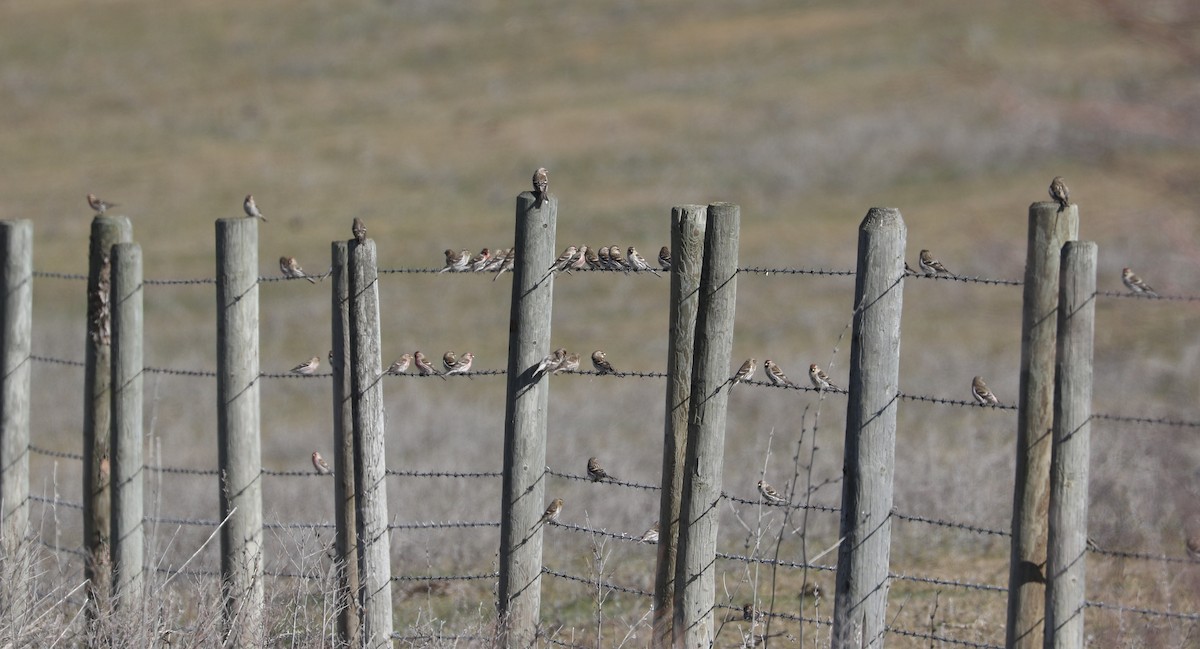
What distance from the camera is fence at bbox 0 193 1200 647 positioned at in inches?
248

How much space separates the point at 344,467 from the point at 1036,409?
3560 millimetres

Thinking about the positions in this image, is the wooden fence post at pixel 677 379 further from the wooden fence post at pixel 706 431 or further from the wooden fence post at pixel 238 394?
the wooden fence post at pixel 238 394

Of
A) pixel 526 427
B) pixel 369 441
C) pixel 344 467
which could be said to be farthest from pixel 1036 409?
pixel 344 467

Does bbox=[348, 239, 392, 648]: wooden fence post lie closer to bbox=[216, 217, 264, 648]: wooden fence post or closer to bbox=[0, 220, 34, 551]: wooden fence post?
bbox=[216, 217, 264, 648]: wooden fence post

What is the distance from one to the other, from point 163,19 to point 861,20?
25879mm

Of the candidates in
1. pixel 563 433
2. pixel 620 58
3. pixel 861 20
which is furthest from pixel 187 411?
pixel 861 20

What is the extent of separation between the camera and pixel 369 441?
7.64 meters

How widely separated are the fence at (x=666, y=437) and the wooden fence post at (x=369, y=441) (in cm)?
1

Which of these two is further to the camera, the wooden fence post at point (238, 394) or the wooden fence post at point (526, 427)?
the wooden fence post at point (238, 394)

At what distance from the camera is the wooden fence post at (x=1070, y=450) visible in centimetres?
611

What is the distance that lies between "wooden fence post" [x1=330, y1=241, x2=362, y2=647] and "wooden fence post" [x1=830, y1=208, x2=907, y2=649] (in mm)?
2561

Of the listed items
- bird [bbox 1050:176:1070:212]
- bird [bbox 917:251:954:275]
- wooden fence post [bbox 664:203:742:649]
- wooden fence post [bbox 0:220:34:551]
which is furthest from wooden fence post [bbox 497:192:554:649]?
wooden fence post [bbox 0:220:34:551]

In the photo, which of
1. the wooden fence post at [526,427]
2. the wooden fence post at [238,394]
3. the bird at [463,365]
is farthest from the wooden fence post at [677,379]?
the wooden fence post at [238,394]

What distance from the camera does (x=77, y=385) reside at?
23344 millimetres
